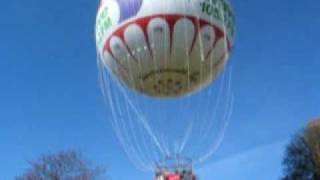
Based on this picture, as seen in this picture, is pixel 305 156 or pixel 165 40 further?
pixel 305 156

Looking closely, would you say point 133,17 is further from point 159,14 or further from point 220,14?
point 220,14

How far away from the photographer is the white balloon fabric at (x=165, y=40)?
21.6 metres

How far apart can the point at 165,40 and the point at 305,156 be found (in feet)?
119

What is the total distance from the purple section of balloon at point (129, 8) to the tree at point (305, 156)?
113ft

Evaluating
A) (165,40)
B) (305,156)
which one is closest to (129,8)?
(165,40)

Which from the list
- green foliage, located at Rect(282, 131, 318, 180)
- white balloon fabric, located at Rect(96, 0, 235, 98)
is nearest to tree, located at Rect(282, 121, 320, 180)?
green foliage, located at Rect(282, 131, 318, 180)

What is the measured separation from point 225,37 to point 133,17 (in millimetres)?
2933

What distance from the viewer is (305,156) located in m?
55.8

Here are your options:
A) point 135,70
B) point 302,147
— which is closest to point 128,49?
point 135,70

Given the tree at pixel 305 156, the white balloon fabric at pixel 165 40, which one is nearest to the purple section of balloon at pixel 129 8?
the white balloon fabric at pixel 165 40

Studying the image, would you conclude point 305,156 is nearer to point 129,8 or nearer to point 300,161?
point 300,161

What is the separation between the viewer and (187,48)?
71.1 ft

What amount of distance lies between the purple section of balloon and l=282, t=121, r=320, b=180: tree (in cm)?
3458

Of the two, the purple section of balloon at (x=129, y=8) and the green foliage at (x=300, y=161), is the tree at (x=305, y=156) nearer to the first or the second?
the green foliage at (x=300, y=161)
